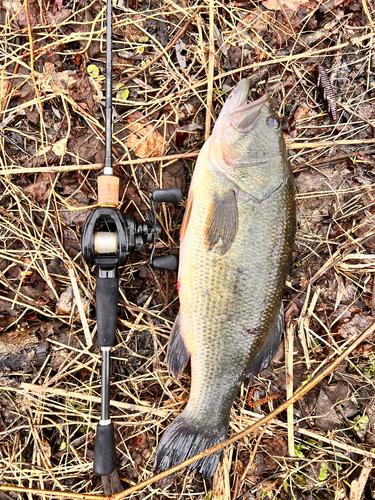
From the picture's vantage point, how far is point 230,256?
212 centimetres

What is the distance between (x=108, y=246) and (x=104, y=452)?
130cm

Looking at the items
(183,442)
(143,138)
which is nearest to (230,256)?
(143,138)

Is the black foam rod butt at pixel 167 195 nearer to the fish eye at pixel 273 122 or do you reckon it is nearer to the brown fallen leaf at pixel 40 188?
the fish eye at pixel 273 122

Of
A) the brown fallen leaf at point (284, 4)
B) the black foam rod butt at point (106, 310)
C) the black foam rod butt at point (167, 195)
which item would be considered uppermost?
the brown fallen leaf at point (284, 4)

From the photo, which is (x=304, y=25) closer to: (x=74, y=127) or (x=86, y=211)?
(x=74, y=127)

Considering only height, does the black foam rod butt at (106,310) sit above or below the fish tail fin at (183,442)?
above

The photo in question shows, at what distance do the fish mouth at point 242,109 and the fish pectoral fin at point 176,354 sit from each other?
4.34 ft

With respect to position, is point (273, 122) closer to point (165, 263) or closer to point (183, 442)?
point (165, 263)

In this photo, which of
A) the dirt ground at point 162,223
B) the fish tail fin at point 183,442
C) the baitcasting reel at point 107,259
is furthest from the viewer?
the dirt ground at point 162,223

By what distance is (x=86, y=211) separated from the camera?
2521 millimetres

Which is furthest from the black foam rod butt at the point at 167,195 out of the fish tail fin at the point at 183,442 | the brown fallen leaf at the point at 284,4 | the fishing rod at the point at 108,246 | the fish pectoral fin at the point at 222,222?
the brown fallen leaf at the point at 284,4

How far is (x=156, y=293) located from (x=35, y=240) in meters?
0.96

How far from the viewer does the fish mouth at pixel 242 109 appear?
215 centimetres

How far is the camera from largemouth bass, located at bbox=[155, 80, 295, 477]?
213cm
